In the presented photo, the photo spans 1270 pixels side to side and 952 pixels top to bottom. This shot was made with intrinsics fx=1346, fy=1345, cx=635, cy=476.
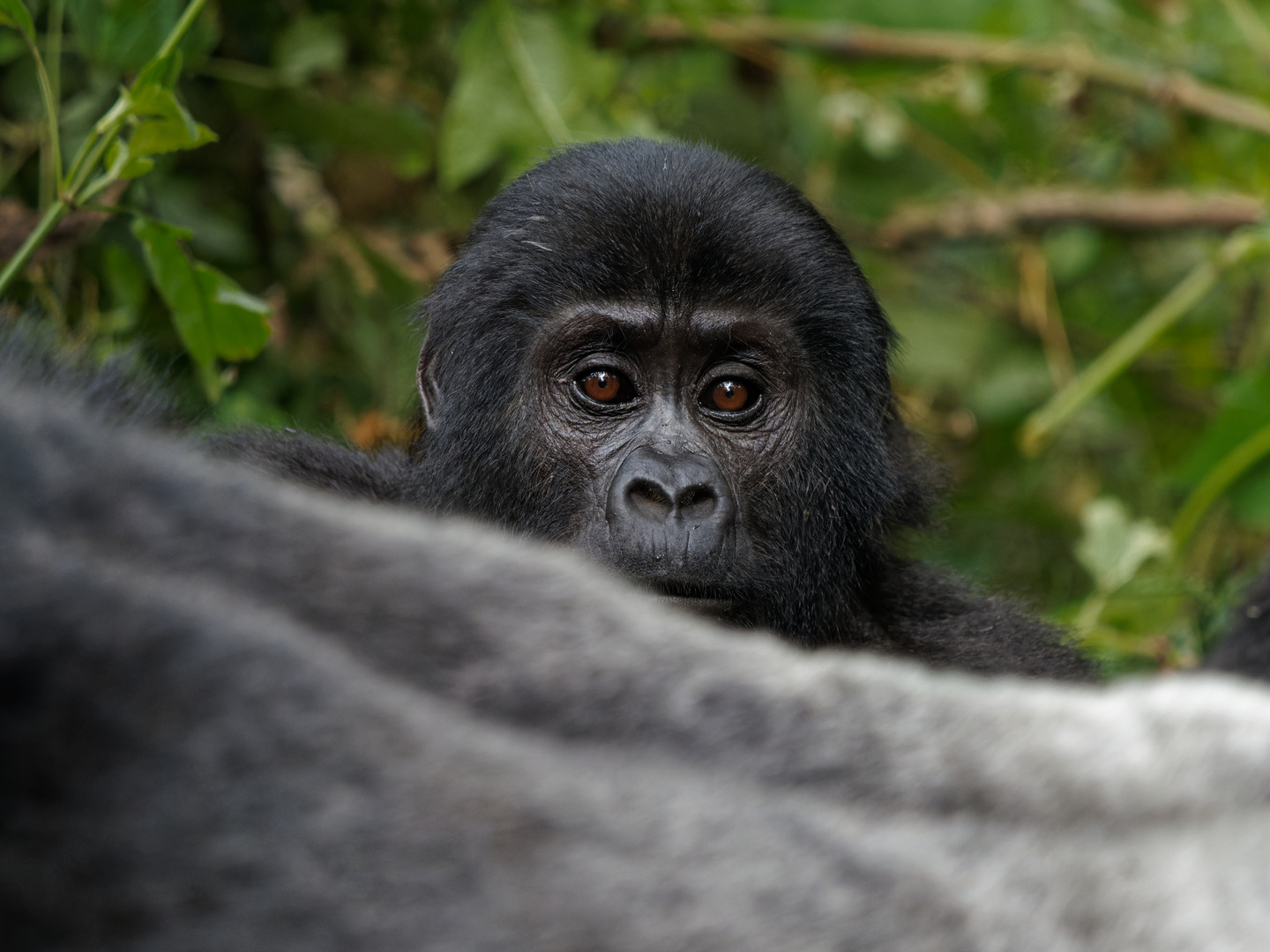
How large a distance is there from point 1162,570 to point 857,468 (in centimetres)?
123

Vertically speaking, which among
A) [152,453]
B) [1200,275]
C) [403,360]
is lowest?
[403,360]

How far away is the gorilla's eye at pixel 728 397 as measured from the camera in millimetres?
2355

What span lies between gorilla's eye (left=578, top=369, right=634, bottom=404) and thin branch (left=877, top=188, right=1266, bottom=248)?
2303 mm

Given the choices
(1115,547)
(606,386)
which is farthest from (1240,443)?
(606,386)

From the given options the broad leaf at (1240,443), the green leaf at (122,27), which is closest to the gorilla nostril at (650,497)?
the green leaf at (122,27)

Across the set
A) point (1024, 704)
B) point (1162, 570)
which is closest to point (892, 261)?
point (1162, 570)

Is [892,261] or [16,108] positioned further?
[892,261]

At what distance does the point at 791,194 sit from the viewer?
8.30ft

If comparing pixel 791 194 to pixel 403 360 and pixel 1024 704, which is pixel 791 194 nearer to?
pixel 403 360

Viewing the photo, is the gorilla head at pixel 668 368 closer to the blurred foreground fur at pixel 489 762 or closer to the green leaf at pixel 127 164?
the green leaf at pixel 127 164

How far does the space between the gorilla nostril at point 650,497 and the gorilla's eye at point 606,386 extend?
0.85ft

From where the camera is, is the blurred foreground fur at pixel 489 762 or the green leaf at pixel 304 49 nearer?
the blurred foreground fur at pixel 489 762

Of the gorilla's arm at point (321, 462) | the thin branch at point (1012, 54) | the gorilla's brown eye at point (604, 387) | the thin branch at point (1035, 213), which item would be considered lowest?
the gorilla's arm at point (321, 462)

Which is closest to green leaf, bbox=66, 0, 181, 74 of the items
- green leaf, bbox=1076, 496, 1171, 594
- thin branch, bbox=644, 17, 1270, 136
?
thin branch, bbox=644, 17, 1270, 136
